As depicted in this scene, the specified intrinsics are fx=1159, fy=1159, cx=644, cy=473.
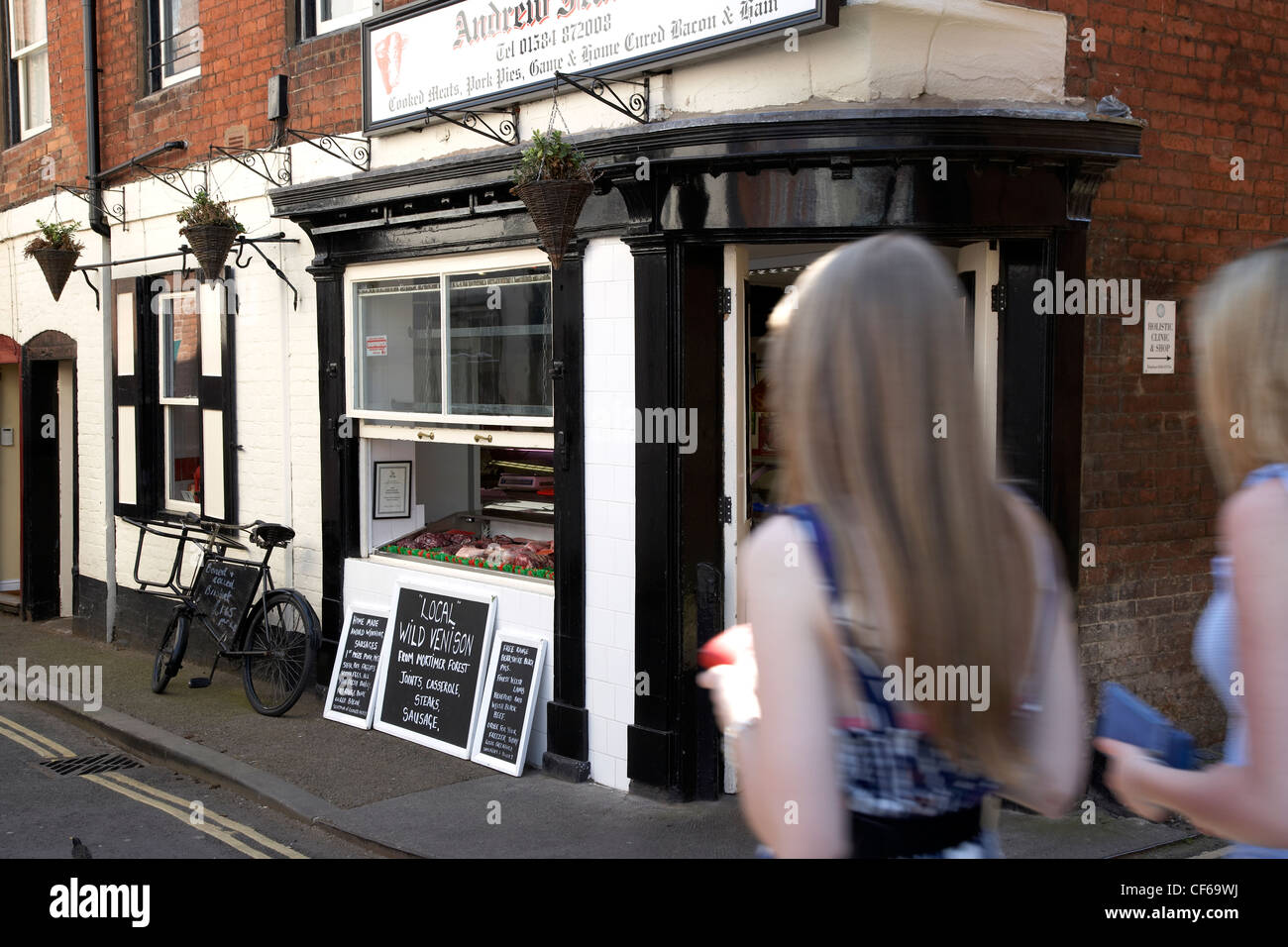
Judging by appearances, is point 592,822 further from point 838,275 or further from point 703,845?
point 838,275

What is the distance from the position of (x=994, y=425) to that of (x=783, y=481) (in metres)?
4.24

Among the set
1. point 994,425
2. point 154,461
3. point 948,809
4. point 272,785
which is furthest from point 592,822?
point 154,461

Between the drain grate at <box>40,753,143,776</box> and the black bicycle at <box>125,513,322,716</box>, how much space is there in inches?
37.7

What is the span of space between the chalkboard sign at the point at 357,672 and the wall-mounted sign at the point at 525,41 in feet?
11.0

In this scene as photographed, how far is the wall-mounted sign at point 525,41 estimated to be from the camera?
5.68 m

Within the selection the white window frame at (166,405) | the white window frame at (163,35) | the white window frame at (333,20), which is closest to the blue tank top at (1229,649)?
the white window frame at (333,20)

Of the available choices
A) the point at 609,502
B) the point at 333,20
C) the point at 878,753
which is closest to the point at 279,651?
the point at 609,502

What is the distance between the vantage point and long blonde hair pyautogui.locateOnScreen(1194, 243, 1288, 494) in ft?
6.34

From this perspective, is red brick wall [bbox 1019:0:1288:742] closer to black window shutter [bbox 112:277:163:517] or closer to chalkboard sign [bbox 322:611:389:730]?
chalkboard sign [bbox 322:611:389:730]

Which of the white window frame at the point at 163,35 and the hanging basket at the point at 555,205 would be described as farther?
the white window frame at the point at 163,35

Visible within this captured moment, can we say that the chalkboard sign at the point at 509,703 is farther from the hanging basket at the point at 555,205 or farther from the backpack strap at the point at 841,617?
the backpack strap at the point at 841,617

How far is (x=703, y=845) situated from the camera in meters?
5.50

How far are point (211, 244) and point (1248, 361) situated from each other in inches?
303

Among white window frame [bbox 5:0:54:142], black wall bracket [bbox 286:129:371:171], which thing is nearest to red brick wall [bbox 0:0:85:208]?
white window frame [bbox 5:0:54:142]
